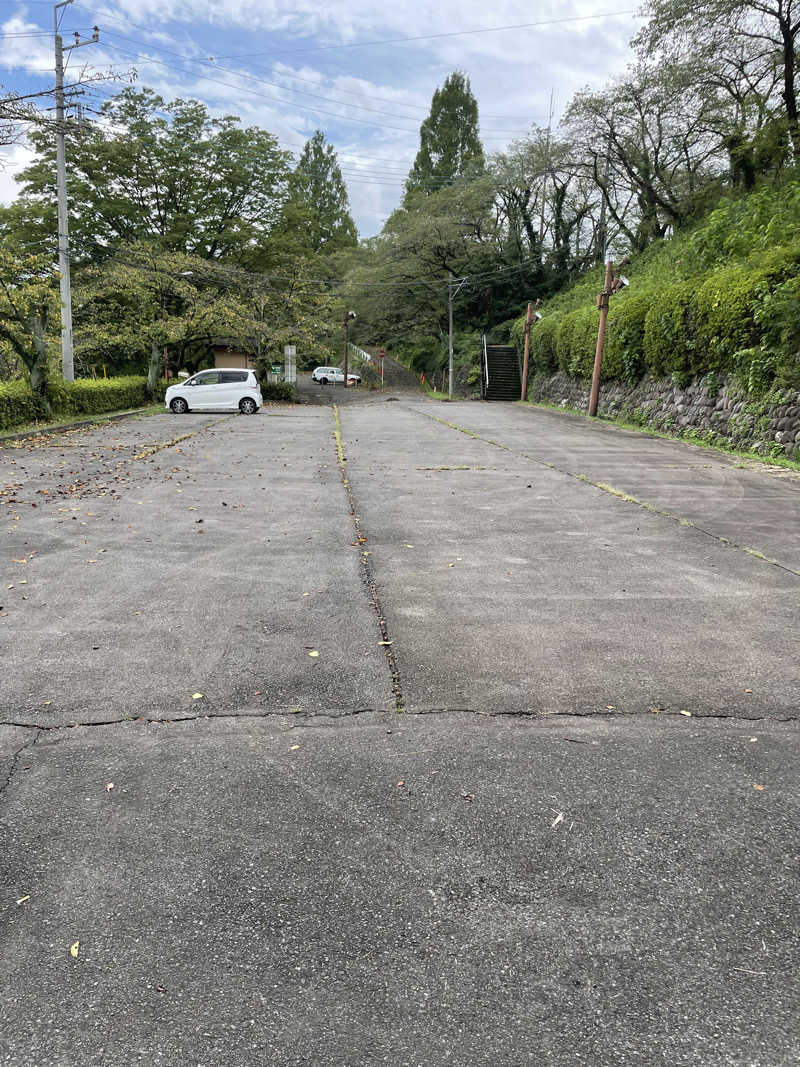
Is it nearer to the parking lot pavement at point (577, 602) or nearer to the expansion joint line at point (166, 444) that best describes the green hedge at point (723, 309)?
the parking lot pavement at point (577, 602)

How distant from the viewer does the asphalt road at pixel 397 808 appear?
1489 mm

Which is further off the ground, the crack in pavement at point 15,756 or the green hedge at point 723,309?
the green hedge at point 723,309

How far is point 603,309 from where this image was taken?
1972 cm

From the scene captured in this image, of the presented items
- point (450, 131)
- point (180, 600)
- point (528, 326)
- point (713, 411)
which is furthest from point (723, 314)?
point (450, 131)

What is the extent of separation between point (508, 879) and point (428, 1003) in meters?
0.46

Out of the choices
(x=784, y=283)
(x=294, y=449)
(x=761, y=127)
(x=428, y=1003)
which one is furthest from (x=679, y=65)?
(x=428, y=1003)

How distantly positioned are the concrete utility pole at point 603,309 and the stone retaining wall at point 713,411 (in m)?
0.46

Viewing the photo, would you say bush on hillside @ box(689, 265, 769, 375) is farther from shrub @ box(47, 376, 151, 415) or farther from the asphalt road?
shrub @ box(47, 376, 151, 415)

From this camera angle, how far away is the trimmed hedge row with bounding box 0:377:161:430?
15586 mm

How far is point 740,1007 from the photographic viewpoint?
151cm

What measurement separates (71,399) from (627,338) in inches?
597

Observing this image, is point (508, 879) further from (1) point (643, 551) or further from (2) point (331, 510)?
(2) point (331, 510)

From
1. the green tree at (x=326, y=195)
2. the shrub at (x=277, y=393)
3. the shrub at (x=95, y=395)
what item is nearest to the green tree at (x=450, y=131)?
the green tree at (x=326, y=195)

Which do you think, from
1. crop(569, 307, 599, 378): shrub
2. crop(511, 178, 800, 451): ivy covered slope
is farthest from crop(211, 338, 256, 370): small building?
crop(511, 178, 800, 451): ivy covered slope
